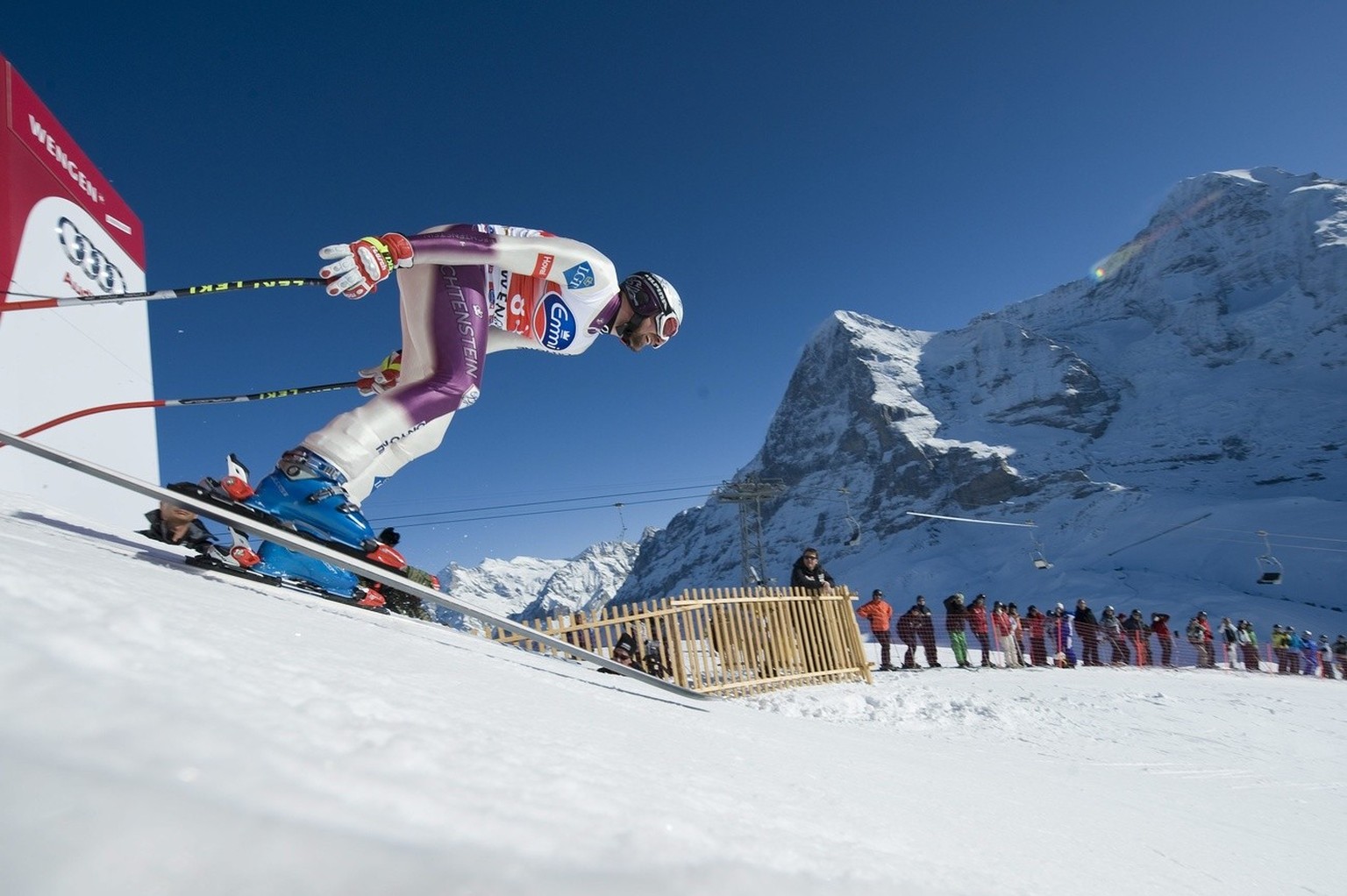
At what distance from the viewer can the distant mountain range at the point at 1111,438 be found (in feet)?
151

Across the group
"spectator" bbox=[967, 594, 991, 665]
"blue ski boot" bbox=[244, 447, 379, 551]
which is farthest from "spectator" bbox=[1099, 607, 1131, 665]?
"blue ski boot" bbox=[244, 447, 379, 551]

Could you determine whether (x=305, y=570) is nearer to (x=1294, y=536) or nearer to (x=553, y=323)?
(x=553, y=323)

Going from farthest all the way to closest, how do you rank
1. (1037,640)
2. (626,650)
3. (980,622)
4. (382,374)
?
(1037,640)
(980,622)
(626,650)
(382,374)

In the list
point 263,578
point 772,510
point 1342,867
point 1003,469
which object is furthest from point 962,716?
point 772,510

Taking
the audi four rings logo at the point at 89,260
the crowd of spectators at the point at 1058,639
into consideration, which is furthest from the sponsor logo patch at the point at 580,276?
the crowd of spectators at the point at 1058,639

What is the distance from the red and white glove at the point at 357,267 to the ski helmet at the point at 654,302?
1.25 metres

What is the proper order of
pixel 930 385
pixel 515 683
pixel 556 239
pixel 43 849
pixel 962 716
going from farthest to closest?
pixel 930 385 < pixel 962 716 < pixel 556 239 < pixel 515 683 < pixel 43 849

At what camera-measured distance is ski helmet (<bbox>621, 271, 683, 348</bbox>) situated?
3.47m

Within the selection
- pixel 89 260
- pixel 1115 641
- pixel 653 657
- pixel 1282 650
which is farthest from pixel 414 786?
pixel 1282 650

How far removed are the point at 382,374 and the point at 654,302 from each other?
4.85 ft

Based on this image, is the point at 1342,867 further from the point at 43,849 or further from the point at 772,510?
the point at 772,510

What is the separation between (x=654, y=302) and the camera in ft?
11.4

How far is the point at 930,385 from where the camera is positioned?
114625 millimetres

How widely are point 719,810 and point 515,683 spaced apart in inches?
33.7
